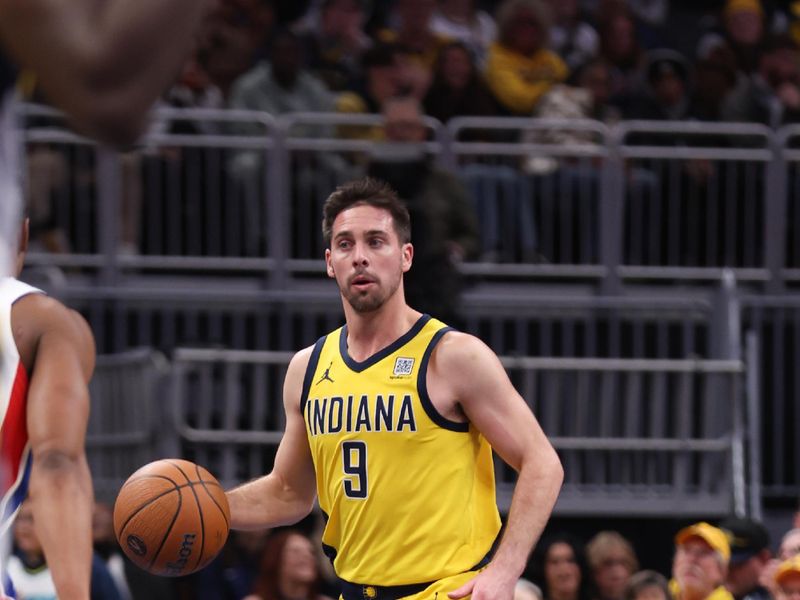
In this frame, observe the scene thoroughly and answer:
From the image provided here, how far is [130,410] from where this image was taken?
11680 millimetres

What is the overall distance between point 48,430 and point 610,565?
6.02 m

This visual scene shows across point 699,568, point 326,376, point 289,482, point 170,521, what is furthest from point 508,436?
point 699,568

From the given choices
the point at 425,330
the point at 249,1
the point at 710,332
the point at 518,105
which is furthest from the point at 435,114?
the point at 425,330

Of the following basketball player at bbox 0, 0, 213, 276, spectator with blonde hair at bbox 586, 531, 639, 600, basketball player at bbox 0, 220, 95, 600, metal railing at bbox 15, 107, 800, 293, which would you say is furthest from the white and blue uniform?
metal railing at bbox 15, 107, 800, 293

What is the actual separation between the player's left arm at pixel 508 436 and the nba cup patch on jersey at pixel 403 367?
4.1 inches

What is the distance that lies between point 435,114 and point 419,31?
2.93 ft

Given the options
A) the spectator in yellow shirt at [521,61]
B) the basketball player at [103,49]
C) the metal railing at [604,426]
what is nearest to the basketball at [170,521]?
the basketball player at [103,49]

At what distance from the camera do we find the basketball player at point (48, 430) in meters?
4.89

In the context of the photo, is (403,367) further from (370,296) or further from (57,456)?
(57,456)

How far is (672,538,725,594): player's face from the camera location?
8992mm

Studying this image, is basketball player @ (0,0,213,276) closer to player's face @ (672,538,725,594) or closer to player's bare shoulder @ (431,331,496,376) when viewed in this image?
player's bare shoulder @ (431,331,496,376)

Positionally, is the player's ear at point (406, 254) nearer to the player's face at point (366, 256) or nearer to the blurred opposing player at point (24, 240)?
the player's face at point (366, 256)

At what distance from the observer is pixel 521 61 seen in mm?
13562

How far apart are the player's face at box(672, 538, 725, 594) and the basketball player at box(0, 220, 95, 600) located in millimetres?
4808
